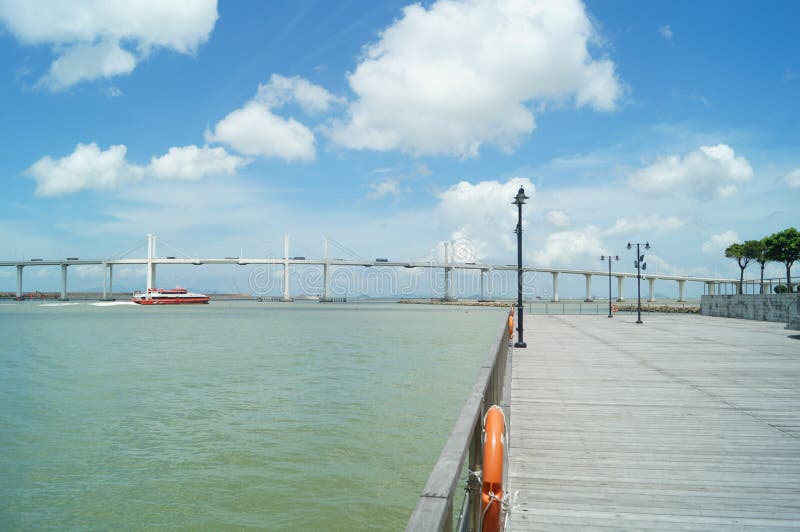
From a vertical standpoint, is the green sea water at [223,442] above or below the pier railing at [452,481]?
below

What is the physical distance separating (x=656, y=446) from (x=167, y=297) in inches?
5182

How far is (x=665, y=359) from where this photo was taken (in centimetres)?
1345

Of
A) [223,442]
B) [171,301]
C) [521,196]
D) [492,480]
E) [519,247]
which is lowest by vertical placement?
[171,301]

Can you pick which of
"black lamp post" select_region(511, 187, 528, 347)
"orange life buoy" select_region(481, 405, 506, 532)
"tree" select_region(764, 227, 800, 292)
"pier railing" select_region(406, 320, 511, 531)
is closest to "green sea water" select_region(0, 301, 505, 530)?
"black lamp post" select_region(511, 187, 528, 347)

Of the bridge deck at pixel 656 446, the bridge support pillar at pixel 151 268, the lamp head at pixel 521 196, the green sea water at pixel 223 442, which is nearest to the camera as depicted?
the bridge deck at pixel 656 446

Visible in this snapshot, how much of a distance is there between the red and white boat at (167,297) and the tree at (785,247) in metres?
108

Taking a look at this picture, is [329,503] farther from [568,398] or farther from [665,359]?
[665,359]

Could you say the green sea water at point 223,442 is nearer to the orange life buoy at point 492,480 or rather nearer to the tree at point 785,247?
the orange life buoy at point 492,480

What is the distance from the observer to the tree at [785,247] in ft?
155

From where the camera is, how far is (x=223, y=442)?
10836mm

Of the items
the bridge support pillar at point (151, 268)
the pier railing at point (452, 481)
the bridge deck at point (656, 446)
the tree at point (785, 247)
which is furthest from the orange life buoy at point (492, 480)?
the bridge support pillar at point (151, 268)

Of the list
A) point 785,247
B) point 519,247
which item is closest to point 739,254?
point 785,247

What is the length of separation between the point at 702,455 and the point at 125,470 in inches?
333

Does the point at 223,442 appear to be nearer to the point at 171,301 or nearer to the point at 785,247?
the point at 785,247
